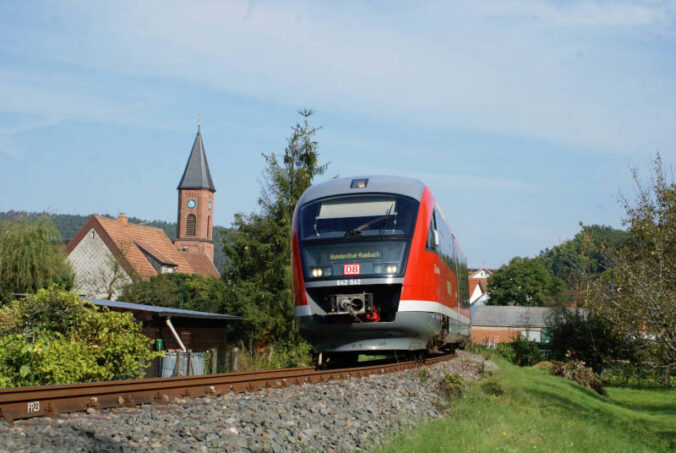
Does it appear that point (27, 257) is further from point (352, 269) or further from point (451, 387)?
point (451, 387)

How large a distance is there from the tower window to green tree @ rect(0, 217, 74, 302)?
250 feet

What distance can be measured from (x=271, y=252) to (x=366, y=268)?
1939cm

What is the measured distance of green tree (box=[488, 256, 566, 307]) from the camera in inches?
4188

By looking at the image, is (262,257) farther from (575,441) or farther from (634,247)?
(575,441)

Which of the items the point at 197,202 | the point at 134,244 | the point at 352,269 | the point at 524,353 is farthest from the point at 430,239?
the point at 197,202

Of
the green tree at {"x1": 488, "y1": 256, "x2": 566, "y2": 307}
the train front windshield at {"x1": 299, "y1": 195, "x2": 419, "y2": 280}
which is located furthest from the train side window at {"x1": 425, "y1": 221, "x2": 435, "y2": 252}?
the green tree at {"x1": 488, "y1": 256, "x2": 566, "y2": 307}

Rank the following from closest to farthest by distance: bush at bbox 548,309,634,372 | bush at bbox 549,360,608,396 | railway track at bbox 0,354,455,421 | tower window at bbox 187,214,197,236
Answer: railway track at bbox 0,354,455,421
bush at bbox 549,360,608,396
bush at bbox 548,309,634,372
tower window at bbox 187,214,197,236

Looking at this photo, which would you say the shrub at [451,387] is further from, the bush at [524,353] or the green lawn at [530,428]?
the bush at [524,353]

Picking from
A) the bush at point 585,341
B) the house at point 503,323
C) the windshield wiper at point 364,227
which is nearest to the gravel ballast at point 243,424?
the windshield wiper at point 364,227

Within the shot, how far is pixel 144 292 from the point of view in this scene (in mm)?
48406

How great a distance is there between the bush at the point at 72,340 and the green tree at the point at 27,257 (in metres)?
21.0

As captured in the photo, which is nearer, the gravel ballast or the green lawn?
the gravel ballast

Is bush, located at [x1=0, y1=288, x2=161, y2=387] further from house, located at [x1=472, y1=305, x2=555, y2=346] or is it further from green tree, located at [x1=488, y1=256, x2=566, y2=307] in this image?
green tree, located at [x1=488, y1=256, x2=566, y2=307]

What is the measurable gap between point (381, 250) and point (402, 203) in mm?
1147
